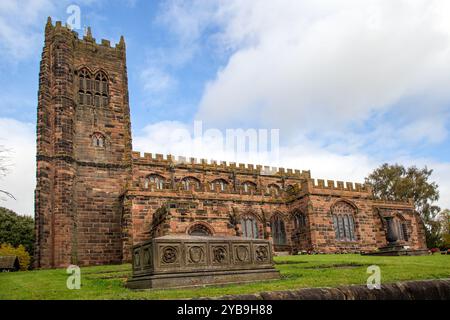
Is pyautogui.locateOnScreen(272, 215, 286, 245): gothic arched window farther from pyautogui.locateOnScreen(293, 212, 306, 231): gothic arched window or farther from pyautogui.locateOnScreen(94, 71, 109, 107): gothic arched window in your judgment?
pyautogui.locateOnScreen(94, 71, 109, 107): gothic arched window

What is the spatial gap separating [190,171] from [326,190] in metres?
12.0

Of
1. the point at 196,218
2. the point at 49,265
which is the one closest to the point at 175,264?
the point at 196,218

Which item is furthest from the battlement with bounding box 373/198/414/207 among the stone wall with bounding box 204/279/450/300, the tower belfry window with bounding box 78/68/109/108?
the stone wall with bounding box 204/279/450/300

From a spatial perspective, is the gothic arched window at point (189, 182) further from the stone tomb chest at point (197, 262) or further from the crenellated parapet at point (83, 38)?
the stone tomb chest at point (197, 262)

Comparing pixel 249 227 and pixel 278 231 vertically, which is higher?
pixel 249 227

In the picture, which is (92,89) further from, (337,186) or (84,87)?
(337,186)

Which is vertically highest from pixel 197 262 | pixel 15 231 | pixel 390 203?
pixel 15 231

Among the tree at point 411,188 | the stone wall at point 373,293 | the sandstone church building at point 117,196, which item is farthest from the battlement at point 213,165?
the stone wall at point 373,293

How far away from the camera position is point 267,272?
1292 cm

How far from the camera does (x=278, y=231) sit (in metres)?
33.2

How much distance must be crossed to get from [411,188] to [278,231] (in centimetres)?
2600

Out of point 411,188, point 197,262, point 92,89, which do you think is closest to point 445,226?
point 411,188

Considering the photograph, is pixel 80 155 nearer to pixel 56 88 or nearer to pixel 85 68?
pixel 56 88

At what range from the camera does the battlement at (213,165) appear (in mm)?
36094
